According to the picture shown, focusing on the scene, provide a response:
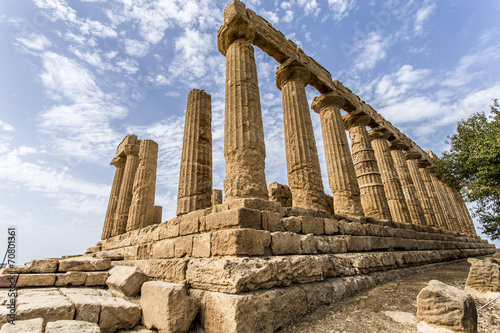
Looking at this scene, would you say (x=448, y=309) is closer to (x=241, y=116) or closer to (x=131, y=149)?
(x=241, y=116)

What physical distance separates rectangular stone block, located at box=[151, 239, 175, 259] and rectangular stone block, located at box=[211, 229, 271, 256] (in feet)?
5.19

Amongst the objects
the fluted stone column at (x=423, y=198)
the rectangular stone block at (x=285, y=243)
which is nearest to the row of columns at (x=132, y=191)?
the rectangular stone block at (x=285, y=243)

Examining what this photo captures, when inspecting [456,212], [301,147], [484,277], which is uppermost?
[301,147]

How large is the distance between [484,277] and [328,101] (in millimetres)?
7890

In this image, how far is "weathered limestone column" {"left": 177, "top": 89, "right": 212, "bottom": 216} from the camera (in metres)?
6.97

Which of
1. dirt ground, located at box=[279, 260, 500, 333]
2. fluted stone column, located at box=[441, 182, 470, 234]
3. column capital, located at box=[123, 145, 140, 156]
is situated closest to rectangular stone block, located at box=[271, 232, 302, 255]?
dirt ground, located at box=[279, 260, 500, 333]

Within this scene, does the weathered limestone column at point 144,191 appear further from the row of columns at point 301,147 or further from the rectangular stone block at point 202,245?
the rectangular stone block at point 202,245

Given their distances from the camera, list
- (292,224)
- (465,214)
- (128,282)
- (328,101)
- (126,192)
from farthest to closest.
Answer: (465,214)
(126,192)
(328,101)
(292,224)
(128,282)

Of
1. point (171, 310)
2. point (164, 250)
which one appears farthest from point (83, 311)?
point (164, 250)

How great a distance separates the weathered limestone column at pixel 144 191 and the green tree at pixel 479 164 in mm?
17421

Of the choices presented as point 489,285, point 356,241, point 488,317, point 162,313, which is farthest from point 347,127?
point 162,313

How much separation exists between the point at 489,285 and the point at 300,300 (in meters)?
3.24

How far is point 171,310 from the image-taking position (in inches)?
119

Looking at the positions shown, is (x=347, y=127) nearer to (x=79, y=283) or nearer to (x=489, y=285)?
(x=489, y=285)
